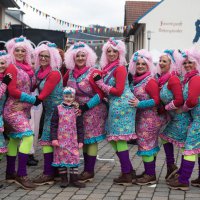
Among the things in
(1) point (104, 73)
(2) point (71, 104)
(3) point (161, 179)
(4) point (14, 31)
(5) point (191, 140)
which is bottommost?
(3) point (161, 179)

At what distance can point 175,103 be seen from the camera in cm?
563

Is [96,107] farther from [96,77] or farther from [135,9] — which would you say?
[135,9]

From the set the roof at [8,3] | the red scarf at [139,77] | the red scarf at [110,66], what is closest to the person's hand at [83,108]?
the red scarf at [110,66]

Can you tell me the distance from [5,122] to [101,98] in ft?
4.12

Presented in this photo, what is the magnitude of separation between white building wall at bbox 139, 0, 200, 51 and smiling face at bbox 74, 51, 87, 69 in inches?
676

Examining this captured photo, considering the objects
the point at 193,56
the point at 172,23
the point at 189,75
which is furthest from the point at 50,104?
the point at 172,23

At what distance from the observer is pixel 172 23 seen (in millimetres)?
23188

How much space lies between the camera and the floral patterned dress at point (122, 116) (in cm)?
588

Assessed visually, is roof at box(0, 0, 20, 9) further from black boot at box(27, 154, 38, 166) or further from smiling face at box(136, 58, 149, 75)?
smiling face at box(136, 58, 149, 75)

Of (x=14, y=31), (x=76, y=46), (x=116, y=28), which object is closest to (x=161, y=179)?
(x=76, y=46)

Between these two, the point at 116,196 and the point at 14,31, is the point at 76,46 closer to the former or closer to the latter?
the point at 116,196

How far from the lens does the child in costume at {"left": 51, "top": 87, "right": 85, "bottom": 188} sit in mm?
5793

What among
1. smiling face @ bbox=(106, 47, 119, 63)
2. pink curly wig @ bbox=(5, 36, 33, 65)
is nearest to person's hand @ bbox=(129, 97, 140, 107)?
smiling face @ bbox=(106, 47, 119, 63)

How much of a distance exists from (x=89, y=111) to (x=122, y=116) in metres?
0.45
